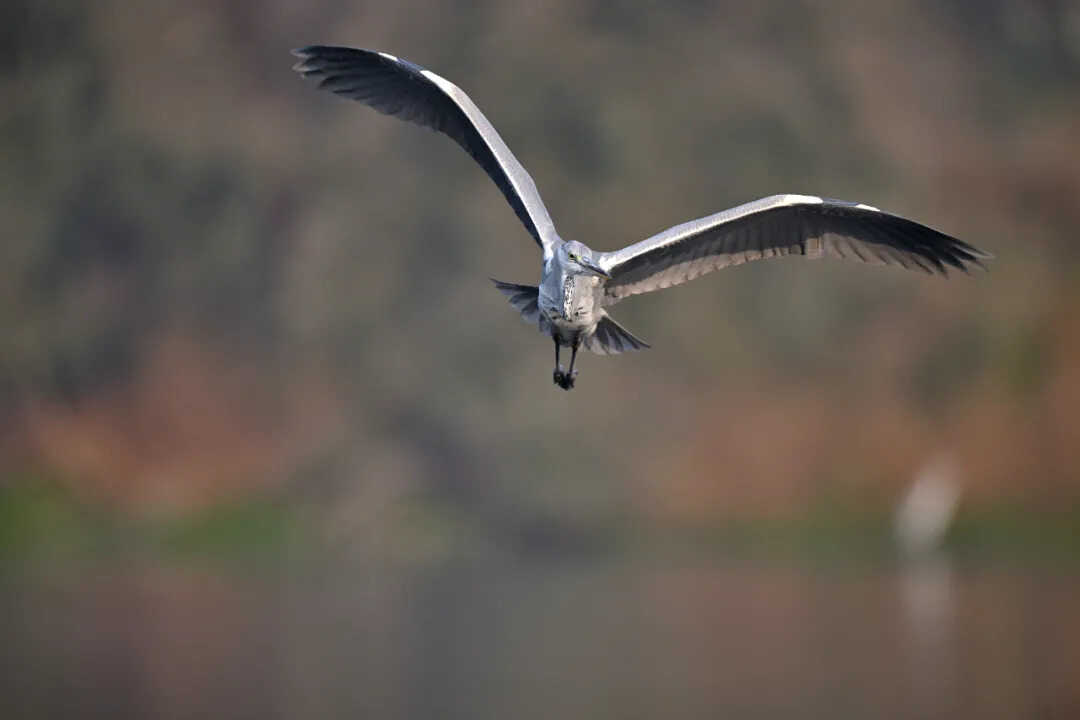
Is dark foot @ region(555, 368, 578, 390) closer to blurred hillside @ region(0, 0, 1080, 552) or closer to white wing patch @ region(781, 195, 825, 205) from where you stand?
white wing patch @ region(781, 195, 825, 205)

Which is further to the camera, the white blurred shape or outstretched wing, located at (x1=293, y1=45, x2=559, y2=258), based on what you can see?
the white blurred shape

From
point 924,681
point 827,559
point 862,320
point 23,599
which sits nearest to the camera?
point 924,681

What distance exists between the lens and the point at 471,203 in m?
14.7

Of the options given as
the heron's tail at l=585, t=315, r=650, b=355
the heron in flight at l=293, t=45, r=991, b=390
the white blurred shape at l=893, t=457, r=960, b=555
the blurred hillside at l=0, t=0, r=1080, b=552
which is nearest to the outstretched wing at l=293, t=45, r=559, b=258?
the heron in flight at l=293, t=45, r=991, b=390

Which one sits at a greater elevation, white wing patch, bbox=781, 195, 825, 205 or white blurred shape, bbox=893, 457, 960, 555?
white wing patch, bbox=781, 195, 825, 205

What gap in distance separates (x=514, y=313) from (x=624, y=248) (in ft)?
28.1

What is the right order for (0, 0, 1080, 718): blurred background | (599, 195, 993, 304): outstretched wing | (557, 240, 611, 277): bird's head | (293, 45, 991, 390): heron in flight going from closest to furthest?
(557, 240, 611, 277): bird's head
(293, 45, 991, 390): heron in flight
(599, 195, 993, 304): outstretched wing
(0, 0, 1080, 718): blurred background

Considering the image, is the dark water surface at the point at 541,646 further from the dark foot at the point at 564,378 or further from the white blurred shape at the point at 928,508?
the dark foot at the point at 564,378

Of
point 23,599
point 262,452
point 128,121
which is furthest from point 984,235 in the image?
point 23,599

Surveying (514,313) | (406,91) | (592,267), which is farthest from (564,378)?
(514,313)

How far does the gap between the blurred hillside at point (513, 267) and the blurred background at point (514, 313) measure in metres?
0.03

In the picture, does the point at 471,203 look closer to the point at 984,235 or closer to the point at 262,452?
the point at 262,452

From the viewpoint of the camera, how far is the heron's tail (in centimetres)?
590

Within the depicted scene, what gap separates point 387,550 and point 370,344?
7.12 ft
